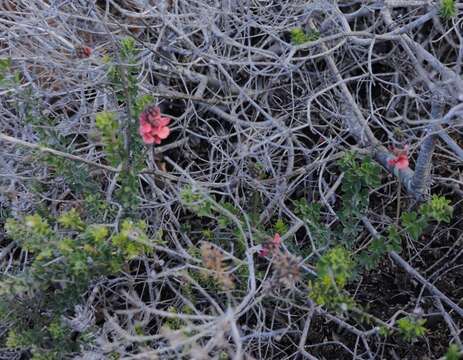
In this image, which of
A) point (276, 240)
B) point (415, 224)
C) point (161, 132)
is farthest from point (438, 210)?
point (161, 132)

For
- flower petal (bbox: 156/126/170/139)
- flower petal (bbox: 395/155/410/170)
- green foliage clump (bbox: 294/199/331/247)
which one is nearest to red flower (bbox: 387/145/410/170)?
flower petal (bbox: 395/155/410/170)

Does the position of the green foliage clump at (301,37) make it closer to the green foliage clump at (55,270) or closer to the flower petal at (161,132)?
the flower petal at (161,132)

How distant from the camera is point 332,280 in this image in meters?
1.74

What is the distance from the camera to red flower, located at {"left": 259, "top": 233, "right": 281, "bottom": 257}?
178 centimetres

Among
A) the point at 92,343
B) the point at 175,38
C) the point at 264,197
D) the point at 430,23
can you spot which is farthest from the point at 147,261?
the point at 430,23

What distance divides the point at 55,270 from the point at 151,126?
540 mm

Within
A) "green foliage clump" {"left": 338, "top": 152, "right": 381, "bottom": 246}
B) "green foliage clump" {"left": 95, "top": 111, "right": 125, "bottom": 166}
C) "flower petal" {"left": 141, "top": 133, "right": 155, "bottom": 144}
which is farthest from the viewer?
"green foliage clump" {"left": 338, "top": 152, "right": 381, "bottom": 246}

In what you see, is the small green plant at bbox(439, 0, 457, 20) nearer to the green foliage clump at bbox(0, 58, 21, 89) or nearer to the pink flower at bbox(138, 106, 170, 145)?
the pink flower at bbox(138, 106, 170, 145)

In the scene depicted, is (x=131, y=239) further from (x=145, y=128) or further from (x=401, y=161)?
(x=401, y=161)

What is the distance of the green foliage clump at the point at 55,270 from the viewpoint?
181cm

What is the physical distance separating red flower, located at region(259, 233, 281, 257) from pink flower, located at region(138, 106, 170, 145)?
0.46 metres

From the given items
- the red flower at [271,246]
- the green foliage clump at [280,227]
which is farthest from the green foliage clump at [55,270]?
the green foliage clump at [280,227]

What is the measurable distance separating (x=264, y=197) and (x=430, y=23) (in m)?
1.06

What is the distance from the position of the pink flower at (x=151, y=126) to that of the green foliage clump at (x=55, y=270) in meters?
0.27
